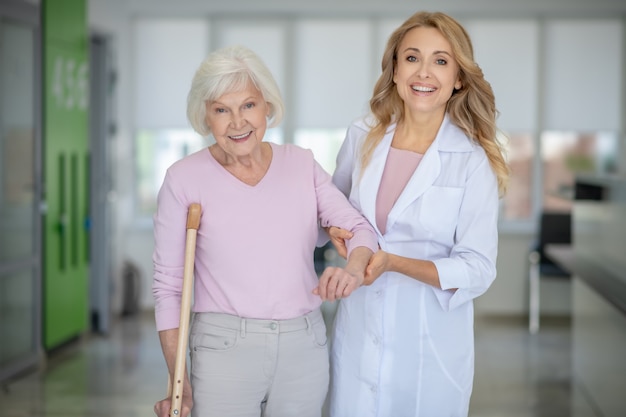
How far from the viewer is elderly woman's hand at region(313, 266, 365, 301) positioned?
6.48ft

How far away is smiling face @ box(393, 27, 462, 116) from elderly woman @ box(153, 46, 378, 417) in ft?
1.15

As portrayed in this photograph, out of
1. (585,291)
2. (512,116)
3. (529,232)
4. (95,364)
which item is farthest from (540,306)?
(95,364)

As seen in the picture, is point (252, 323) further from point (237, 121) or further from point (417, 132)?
point (417, 132)

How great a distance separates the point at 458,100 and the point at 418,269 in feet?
1.57

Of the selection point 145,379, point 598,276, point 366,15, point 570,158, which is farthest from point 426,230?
point 570,158

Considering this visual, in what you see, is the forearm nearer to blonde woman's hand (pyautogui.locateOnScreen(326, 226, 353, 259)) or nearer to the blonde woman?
the blonde woman

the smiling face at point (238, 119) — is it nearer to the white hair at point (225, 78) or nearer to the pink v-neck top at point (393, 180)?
the white hair at point (225, 78)

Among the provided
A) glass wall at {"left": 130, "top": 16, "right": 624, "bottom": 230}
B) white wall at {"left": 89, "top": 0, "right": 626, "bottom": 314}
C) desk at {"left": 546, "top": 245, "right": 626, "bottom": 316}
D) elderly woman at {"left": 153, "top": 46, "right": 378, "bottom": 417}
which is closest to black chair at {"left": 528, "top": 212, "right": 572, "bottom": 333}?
white wall at {"left": 89, "top": 0, "right": 626, "bottom": 314}

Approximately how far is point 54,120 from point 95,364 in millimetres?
1753

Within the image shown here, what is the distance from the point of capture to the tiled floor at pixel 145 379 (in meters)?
5.27

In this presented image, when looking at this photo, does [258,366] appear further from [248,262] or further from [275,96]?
[275,96]

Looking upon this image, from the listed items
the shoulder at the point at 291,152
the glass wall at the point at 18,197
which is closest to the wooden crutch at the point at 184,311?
the shoulder at the point at 291,152

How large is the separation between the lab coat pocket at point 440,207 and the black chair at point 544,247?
5.93 metres

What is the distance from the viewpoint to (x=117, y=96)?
8078mm
